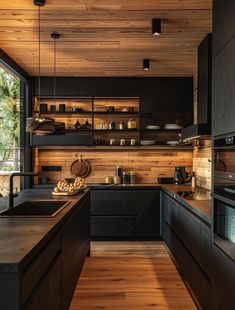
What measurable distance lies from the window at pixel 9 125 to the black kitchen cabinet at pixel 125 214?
1.36 m

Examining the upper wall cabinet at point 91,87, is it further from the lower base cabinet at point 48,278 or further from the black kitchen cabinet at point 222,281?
the black kitchen cabinet at point 222,281

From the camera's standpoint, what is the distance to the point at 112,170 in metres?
6.51

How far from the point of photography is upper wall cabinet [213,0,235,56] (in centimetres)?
215

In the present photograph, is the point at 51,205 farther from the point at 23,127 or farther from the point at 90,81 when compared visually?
the point at 90,81

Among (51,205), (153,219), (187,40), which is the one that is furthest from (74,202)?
(153,219)

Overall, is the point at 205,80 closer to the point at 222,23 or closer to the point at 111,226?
the point at 222,23

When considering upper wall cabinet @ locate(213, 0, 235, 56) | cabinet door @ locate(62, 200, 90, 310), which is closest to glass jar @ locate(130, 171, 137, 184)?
cabinet door @ locate(62, 200, 90, 310)

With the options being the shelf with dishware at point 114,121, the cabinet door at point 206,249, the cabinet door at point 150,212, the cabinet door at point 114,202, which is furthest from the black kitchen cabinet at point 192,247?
the shelf with dishware at point 114,121

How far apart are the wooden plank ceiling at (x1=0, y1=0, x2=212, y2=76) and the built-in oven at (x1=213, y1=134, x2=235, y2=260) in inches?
59.1

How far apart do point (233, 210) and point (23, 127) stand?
15.0 feet

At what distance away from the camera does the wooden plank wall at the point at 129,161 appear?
649 cm

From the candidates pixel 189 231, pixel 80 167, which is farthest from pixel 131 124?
pixel 189 231

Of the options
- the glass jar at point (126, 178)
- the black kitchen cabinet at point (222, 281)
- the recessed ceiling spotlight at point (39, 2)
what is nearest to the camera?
the black kitchen cabinet at point (222, 281)

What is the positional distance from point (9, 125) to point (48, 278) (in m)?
3.47
